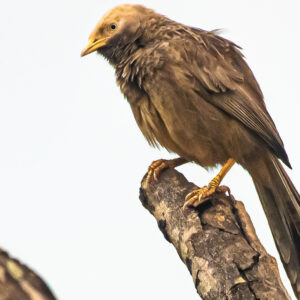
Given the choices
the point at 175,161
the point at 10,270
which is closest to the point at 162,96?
the point at 175,161

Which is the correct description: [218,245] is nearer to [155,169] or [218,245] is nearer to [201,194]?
[201,194]

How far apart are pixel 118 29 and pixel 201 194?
2391mm

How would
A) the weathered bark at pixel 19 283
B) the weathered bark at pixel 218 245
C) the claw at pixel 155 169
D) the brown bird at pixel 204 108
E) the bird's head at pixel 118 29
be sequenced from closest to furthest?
the weathered bark at pixel 19 283
the weathered bark at pixel 218 245
the claw at pixel 155 169
the brown bird at pixel 204 108
the bird's head at pixel 118 29

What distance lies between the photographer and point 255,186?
6648 millimetres

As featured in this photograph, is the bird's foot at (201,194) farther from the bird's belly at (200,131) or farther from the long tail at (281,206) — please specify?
the long tail at (281,206)

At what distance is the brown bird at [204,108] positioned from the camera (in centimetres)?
612

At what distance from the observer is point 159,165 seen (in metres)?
6.05

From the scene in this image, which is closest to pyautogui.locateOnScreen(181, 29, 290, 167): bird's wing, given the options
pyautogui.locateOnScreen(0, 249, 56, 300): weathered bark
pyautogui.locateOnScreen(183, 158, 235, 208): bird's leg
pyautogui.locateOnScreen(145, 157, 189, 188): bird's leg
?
pyautogui.locateOnScreen(183, 158, 235, 208): bird's leg

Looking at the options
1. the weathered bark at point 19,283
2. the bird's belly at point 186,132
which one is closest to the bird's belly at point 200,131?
the bird's belly at point 186,132

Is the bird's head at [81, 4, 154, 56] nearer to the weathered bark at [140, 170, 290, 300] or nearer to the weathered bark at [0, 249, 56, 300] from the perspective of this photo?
the weathered bark at [140, 170, 290, 300]

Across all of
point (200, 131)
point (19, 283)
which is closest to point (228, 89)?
point (200, 131)

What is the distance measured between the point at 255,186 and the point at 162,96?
134 cm

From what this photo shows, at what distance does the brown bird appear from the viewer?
6.12 m

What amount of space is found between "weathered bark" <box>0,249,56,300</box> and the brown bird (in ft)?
10.4
